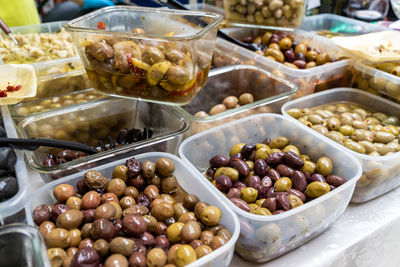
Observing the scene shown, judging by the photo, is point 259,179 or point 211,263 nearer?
point 211,263

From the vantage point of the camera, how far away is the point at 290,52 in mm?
1406

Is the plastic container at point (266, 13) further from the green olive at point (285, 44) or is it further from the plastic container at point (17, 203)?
the plastic container at point (17, 203)

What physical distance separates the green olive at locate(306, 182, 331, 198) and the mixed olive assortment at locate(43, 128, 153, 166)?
0.45 meters

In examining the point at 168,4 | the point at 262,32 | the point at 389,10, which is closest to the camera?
the point at 168,4

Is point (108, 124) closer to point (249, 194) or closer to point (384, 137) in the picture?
point (249, 194)

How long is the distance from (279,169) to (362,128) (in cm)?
37

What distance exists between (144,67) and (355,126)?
65 centimetres

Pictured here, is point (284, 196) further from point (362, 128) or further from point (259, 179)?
point (362, 128)

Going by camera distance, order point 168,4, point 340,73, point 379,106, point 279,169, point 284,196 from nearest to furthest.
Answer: point 284,196 < point 279,169 < point 379,106 < point 340,73 < point 168,4

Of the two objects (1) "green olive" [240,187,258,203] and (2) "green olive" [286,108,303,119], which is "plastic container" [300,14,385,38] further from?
(1) "green olive" [240,187,258,203]

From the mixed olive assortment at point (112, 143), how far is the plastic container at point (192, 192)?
0.28 feet

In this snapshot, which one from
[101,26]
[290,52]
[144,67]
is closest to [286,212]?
[144,67]

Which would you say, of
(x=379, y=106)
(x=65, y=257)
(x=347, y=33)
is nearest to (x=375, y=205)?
(x=379, y=106)

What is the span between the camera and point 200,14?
96 centimetres
